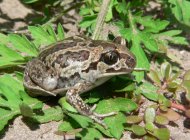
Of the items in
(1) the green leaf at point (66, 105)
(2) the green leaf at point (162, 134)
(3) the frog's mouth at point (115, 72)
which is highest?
(3) the frog's mouth at point (115, 72)

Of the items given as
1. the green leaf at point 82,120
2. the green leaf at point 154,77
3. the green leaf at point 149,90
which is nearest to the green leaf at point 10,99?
the green leaf at point 82,120

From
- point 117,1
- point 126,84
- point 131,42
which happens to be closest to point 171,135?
point 126,84

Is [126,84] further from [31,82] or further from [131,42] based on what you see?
[31,82]

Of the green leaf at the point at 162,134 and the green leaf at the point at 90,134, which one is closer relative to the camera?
the green leaf at the point at 90,134

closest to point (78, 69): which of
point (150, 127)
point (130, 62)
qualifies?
point (130, 62)

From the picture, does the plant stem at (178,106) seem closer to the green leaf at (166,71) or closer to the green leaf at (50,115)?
the green leaf at (166,71)
